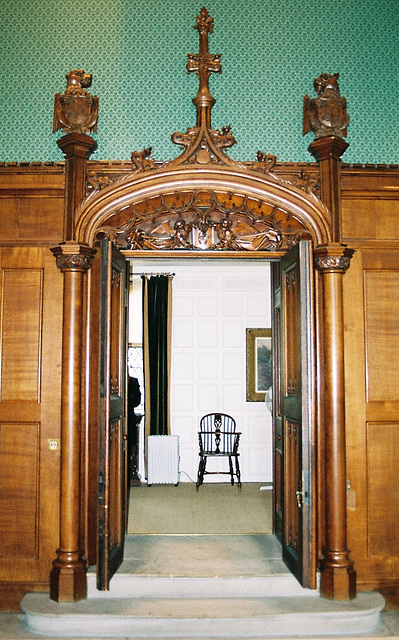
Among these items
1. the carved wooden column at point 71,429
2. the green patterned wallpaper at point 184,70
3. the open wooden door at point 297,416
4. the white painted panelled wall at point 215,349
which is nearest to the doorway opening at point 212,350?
the white painted panelled wall at point 215,349

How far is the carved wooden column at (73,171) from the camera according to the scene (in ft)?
12.8

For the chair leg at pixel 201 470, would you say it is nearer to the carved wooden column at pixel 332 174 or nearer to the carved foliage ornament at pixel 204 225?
the carved foliage ornament at pixel 204 225

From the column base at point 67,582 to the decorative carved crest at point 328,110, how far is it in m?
3.47

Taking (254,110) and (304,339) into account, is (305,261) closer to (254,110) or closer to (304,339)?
(304,339)

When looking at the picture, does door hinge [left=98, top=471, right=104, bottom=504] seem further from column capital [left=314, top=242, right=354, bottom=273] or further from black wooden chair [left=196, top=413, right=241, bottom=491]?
black wooden chair [left=196, top=413, right=241, bottom=491]

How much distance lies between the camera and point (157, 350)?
24.8 feet

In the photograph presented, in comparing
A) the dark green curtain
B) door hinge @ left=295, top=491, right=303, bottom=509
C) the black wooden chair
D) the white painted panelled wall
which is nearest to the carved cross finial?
door hinge @ left=295, top=491, right=303, bottom=509

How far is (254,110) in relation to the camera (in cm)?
431

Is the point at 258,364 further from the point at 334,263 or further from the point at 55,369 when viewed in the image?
the point at 55,369

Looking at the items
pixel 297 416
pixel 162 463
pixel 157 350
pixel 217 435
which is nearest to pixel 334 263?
pixel 297 416

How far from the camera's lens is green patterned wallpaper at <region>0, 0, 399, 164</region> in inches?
168

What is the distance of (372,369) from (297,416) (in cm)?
68

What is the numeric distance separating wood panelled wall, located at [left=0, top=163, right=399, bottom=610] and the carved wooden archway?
0.16m

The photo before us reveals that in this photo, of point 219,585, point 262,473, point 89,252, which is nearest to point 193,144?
point 89,252
